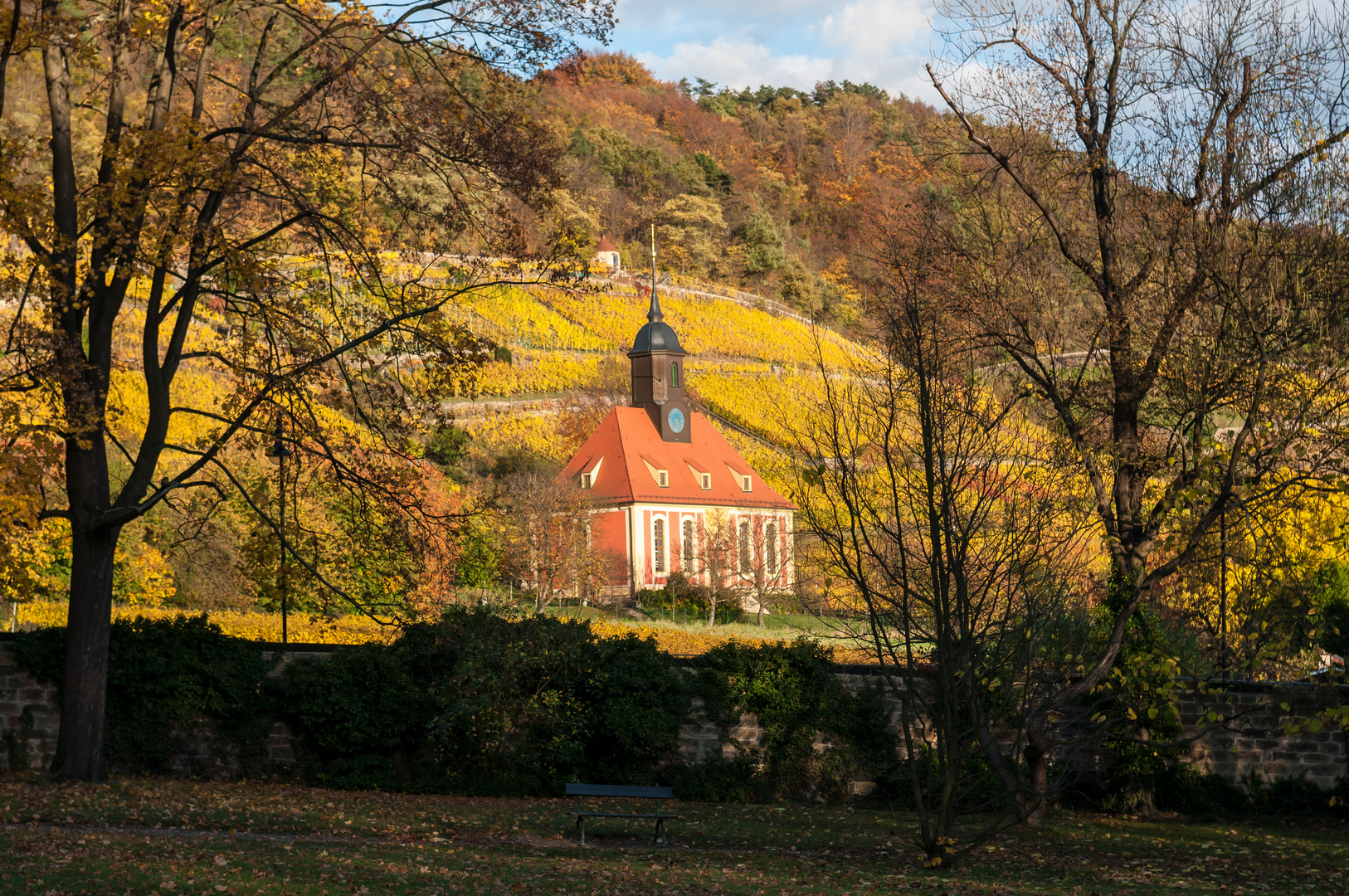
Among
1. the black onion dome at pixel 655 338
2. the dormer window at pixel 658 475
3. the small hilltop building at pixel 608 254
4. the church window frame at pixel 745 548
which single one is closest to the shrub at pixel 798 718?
the church window frame at pixel 745 548

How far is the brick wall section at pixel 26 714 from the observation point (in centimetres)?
1370

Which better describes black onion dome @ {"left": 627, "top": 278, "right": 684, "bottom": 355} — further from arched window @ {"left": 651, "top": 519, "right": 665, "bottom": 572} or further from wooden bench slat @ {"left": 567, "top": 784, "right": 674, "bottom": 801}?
→ wooden bench slat @ {"left": 567, "top": 784, "right": 674, "bottom": 801}

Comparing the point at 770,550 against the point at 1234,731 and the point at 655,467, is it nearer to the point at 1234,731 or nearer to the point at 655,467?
the point at 655,467

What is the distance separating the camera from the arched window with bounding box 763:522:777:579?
36.2 meters

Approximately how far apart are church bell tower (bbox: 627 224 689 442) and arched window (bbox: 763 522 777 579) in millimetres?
6310

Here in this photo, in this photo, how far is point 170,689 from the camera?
1435 centimetres

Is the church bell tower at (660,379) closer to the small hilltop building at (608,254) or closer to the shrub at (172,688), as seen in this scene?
the small hilltop building at (608,254)

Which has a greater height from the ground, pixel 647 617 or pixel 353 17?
pixel 353 17

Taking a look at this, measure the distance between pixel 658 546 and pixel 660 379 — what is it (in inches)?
250

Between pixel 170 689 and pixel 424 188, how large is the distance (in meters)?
20.2

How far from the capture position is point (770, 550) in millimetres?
35656

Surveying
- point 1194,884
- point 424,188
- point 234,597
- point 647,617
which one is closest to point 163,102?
point 1194,884

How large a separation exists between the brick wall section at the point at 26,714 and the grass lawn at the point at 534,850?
46.8 inches

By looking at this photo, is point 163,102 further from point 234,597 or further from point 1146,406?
point 234,597
